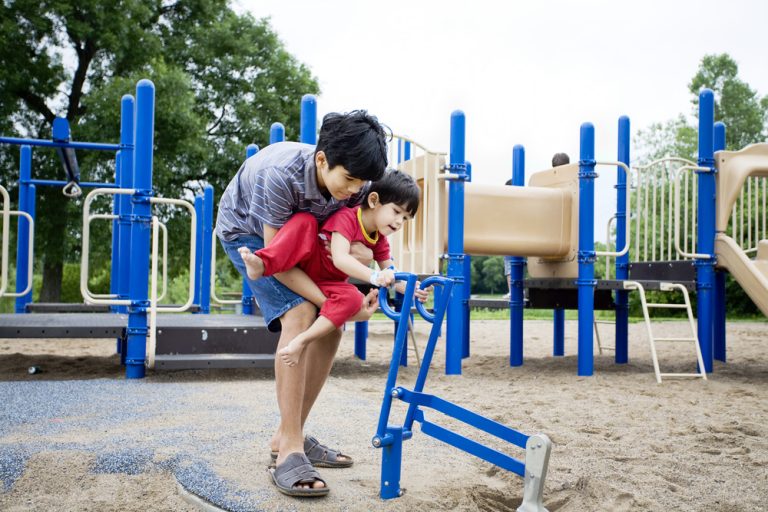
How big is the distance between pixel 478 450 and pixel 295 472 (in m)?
0.62

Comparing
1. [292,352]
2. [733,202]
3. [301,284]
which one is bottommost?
[292,352]

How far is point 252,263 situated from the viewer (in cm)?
242

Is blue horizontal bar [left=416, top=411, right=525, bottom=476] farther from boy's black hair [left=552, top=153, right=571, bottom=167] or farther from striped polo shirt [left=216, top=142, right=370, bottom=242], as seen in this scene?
boy's black hair [left=552, top=153, right=571, bottom=167]

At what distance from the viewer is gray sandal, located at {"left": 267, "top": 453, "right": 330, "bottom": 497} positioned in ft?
7.86

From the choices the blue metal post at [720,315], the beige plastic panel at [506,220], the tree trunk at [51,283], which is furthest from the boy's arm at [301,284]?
the tree trunk at [51,283]

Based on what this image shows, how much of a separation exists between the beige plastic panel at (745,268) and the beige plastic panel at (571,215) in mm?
1403

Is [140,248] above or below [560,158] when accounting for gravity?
below

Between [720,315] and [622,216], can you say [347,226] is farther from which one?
[720,315]

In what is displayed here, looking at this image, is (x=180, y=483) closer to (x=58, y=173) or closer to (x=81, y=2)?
(x=58, y=173)

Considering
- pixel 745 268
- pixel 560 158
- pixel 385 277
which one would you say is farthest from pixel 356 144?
pixel 560 158

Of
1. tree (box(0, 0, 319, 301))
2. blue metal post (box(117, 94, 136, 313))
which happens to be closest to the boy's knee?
blue metal post (box(117, 94, 136, 313))

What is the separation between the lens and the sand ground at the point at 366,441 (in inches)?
102

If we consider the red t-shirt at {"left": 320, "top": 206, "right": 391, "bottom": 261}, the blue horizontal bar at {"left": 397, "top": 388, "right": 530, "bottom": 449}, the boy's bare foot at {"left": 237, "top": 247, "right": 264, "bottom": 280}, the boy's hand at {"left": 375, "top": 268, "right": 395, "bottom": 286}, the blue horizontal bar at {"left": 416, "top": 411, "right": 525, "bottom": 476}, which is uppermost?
the red t-shirt at {"left": 320, "top": 206, "right": 391, "bottom": 261}

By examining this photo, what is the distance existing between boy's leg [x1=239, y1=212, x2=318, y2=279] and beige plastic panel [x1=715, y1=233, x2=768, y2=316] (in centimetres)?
550
